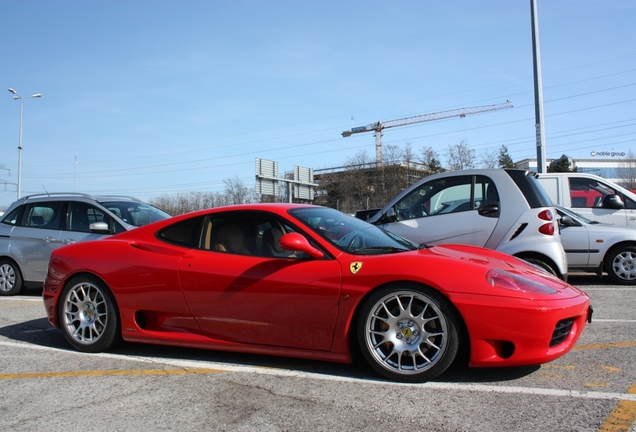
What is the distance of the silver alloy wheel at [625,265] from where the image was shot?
349 inches

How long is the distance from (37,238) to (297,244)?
662cm

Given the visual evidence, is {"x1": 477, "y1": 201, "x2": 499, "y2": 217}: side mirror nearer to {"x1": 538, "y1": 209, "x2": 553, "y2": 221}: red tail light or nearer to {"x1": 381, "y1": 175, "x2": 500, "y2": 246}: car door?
{"x1": 381, "y1": 175, "x2": 500, "y2": 246}: car door

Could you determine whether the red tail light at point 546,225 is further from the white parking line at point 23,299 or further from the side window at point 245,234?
the white parking line at point 23,299

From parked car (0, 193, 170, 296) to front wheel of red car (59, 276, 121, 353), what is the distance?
3.84 m

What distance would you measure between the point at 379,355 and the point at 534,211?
399 centimetres

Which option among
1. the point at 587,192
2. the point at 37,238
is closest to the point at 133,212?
the point at 37,238

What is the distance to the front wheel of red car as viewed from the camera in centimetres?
479

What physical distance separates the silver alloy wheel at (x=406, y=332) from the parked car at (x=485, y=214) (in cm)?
361

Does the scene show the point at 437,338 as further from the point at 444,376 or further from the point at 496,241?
the point at 496,241

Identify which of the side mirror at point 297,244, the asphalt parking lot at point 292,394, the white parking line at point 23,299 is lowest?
the asphalt parking lot at point 292,394

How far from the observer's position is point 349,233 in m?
4.52

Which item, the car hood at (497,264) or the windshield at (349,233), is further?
the windshield at (349,233)

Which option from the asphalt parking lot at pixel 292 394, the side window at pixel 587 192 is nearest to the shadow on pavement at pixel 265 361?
the asphalt parking lot at pixel 292 394

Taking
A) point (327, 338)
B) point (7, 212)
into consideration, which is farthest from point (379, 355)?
point (7, 212)
